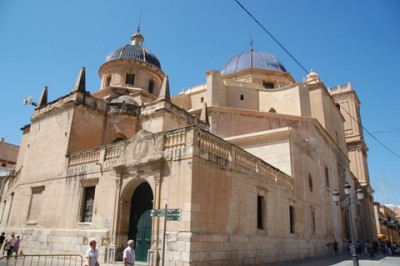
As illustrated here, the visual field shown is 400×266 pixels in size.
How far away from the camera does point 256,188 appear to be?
12.6m

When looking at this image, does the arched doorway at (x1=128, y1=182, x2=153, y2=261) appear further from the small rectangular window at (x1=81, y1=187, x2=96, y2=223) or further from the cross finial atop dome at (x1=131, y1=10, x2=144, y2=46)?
the cross finial atop dome at (x1=131, y1=10, x2=144, y2=46)

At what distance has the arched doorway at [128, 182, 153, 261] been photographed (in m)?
10.6

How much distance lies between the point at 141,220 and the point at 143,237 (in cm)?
63

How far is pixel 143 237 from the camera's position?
10781mm

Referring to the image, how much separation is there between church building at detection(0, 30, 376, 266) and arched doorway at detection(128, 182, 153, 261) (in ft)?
0.15

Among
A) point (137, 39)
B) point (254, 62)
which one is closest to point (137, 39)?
point (137, 39)

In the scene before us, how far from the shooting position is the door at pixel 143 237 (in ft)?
34.6

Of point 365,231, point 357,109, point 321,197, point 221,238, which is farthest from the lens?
point 357,109

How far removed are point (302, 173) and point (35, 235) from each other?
13.7 metres

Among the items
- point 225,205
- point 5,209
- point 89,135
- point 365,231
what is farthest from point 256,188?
point 365,231

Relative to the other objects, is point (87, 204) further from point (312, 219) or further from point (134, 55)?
point (134, 55)

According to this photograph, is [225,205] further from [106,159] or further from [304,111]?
[304,111]

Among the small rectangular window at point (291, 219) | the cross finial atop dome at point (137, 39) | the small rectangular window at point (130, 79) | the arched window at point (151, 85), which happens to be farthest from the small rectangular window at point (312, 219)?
the cross finial atop dome at point (137, 39)

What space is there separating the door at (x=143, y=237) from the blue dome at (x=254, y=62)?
24.8 m
